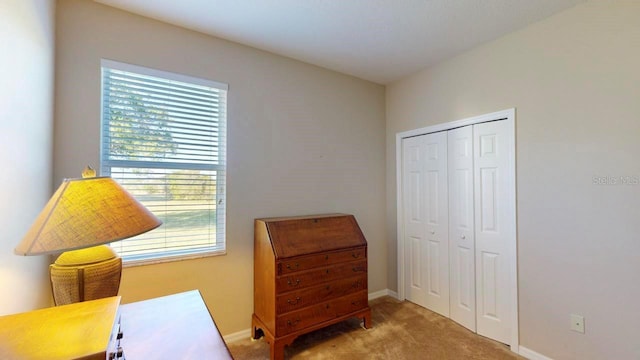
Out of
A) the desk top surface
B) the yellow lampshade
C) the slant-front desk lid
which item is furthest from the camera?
the slant-front desk lid

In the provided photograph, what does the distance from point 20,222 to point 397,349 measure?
8.60 feet

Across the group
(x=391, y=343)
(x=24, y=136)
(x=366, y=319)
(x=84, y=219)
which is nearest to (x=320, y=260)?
(x=366, y=319)

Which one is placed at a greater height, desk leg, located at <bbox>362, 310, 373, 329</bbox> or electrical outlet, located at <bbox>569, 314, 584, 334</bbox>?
electrical outlet, located at <bbox>569, 314, 584, 334</bbox>

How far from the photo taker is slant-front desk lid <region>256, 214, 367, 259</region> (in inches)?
90.3

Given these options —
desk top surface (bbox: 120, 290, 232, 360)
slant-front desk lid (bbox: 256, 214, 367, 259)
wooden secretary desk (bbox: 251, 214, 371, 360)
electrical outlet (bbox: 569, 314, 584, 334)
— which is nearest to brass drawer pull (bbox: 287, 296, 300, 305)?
wooden secretary desk (bbox: 251, 214, 371, 360)

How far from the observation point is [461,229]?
2.73 m

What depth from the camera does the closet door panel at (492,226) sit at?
2379 millimetres

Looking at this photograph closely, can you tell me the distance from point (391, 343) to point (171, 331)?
1951mm

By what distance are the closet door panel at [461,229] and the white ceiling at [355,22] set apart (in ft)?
2.94

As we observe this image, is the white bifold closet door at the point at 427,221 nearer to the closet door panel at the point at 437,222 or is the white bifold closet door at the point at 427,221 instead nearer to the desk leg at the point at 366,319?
the closet door panel at the point at 437,222

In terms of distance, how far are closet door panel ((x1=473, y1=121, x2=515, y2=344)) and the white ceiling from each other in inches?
33.3

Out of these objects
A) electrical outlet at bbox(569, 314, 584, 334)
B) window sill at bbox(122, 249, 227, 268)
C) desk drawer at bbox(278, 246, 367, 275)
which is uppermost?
window sill at bbox(122, 249, 227, 268)

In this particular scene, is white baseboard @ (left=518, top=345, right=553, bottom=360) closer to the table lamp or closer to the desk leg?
the desk leg

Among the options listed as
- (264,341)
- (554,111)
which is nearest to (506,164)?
(554,111)
